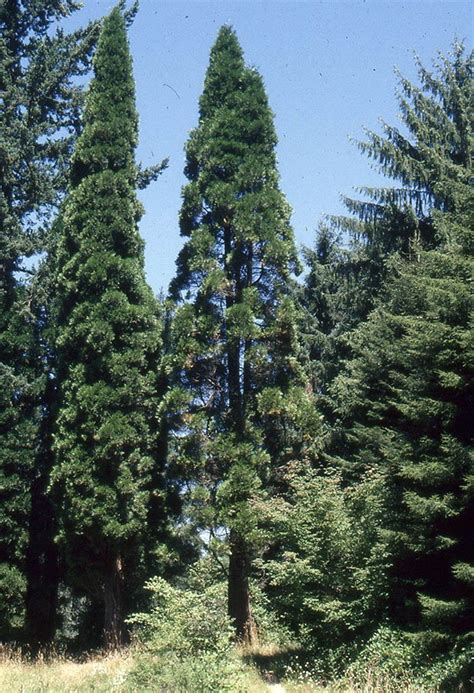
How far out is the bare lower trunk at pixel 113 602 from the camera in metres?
14.4

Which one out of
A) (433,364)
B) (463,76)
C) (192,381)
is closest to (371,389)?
(192,381)

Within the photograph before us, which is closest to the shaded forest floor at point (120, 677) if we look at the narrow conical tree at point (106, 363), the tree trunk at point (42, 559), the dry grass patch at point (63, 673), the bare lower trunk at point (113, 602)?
the dry grass patch at point (63, 673)

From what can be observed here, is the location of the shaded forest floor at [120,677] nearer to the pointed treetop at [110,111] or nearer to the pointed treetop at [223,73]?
the pointed treetop at [110,111]

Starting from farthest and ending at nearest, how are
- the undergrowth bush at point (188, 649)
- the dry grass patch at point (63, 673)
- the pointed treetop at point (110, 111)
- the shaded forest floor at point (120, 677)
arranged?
1. the pointed treetop at point (110, 111)
2. the dry grass patch at point (63, 673)
3. the shaded forest floor at point (120, 677)
4. the undergrowth bush at point (188, 649)

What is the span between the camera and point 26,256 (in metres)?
18.2

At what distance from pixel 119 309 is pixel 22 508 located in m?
5.34

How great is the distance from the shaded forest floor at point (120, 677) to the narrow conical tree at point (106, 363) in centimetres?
144

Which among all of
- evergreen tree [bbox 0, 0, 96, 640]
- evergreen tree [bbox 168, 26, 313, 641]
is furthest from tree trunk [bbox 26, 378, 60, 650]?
evergreen tree [bbox 168, 26, 313, 641]

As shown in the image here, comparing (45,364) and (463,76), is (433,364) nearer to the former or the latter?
(45,364)

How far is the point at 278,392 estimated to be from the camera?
1480cm

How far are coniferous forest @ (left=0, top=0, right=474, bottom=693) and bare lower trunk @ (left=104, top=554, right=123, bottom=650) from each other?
59 millimetres

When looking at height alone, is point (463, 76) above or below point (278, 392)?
above

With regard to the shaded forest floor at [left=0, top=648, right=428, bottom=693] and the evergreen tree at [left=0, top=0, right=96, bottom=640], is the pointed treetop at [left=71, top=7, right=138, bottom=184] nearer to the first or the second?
the evergreen tree at [left=0, top=0, right=96, bottom=640]

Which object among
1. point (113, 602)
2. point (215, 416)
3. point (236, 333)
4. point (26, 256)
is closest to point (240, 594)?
point (113, 602)
